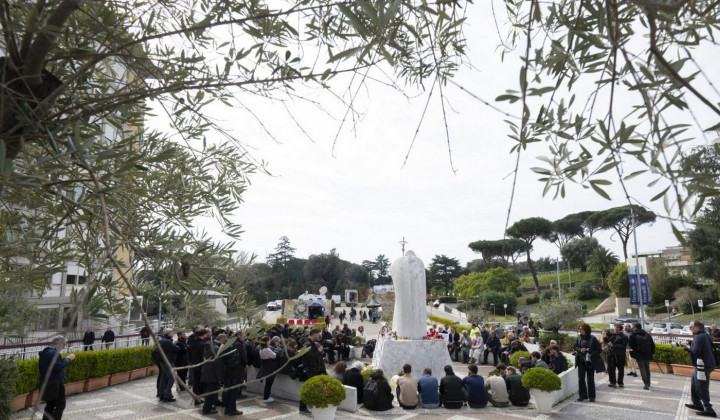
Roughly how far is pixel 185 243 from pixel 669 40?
308 centimetres

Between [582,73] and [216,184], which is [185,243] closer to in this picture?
[216,184]

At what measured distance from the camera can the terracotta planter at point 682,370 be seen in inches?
548

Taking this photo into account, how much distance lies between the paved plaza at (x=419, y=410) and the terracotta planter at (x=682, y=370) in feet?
9.25

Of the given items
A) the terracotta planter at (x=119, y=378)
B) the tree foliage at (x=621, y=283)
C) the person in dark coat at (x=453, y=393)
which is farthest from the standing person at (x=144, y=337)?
the tree foliage at (x=621, y=283)

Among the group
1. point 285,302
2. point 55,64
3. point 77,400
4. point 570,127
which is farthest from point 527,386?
point 285,302

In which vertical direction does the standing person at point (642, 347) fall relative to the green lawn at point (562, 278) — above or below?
below

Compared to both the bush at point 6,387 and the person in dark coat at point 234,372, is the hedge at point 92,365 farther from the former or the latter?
the person in dark coat at point 234,372

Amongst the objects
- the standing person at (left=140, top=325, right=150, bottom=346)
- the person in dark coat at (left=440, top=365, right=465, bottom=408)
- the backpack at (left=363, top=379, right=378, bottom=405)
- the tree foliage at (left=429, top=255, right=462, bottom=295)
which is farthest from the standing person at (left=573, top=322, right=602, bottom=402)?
the tree foliage at (left=429, top=255, right=462, bottom=295)

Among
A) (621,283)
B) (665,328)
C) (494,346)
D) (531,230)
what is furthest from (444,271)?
(494,346)

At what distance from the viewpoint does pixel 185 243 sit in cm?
303

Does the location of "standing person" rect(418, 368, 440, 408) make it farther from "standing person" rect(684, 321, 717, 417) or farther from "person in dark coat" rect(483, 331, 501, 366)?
"person in dark coat" rect(483, 331, 501, 366)

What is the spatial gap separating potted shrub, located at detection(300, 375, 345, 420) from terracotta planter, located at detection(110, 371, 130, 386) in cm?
765

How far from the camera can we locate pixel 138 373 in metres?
14.1

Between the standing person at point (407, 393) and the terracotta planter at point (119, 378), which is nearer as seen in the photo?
the standing person at point (407, 393)
